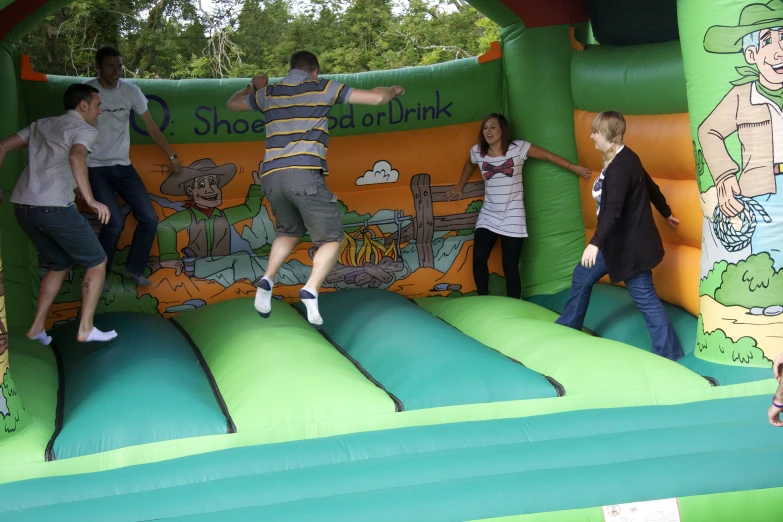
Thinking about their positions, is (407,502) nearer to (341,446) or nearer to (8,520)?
(341,446)

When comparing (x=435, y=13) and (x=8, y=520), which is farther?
(x=435, y=13)

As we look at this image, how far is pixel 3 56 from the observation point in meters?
4.41

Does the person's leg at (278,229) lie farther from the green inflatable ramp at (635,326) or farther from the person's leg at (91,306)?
the green inflatable ramp at (635,326)

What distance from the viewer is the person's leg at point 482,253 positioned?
4.93 meters

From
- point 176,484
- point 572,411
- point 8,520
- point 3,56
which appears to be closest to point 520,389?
point 572,411

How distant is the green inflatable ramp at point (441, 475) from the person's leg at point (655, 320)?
0.76m

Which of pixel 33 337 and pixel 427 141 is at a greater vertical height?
pixel 427 141

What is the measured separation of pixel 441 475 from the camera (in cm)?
272

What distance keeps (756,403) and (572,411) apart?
61 centimetres

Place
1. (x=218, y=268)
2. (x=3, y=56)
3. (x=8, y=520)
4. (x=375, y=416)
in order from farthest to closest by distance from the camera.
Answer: (x=218, y=268), (x=3, y=56), (x=375, y=416), (x=8, y=520)

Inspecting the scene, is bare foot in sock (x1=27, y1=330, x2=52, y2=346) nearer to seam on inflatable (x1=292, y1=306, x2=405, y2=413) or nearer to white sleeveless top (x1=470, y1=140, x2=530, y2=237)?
seam on inflatable (x1=292, y1=306, x2=405, y2=413)

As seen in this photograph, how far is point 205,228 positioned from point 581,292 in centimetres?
197

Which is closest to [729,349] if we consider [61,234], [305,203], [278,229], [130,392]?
[305,203]

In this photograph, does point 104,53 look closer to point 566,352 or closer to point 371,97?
point 371,97
